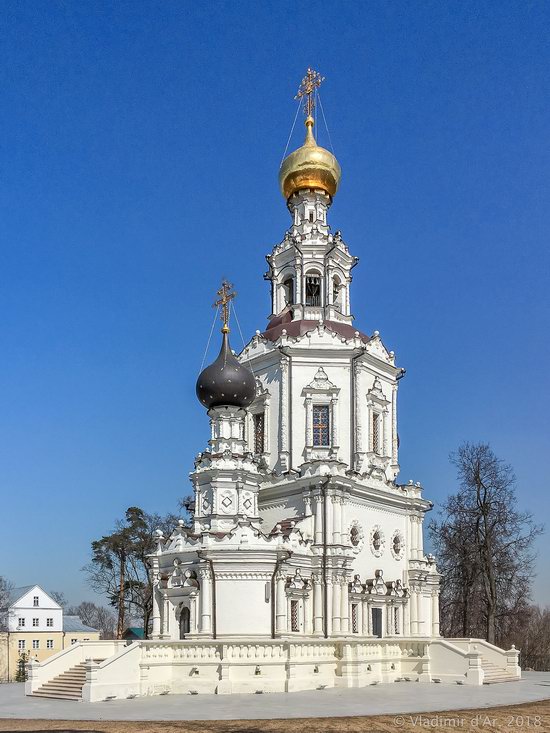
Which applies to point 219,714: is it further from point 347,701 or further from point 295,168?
point 295,168

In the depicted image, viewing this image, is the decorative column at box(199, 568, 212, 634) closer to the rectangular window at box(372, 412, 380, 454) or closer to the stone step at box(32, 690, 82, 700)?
the stone step at box(32, 690, 82, 700)

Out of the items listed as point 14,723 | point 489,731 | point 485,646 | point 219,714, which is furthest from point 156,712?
point 485,646

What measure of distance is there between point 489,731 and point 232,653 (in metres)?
8.71

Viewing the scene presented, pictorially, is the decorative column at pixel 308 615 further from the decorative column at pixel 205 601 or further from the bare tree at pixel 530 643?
the bare tree at pixel 530 643

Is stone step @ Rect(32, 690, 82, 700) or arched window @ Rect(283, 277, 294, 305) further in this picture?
arched window @ Rect(283, 277, 294, 305)

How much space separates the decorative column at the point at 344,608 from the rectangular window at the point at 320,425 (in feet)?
16.9

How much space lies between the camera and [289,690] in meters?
22.7

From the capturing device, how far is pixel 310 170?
3466 centimetres

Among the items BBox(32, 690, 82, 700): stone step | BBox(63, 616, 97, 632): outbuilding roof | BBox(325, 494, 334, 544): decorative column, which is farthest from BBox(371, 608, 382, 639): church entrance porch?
BBox(63, 616, 97, 632): outbuilding roof

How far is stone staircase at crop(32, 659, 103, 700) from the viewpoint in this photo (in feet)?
72.4

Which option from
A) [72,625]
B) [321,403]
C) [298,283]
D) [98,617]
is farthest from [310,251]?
[98,617]

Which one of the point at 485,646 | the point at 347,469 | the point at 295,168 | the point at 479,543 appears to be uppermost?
the point at 295,168

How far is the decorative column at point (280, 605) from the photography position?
2458 centimetres

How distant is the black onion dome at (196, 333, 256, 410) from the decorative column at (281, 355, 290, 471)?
87.0 inches
